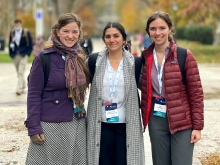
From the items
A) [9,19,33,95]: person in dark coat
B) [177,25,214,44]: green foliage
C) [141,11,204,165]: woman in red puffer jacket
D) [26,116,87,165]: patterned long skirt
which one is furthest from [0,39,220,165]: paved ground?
[177,25,214,44]: green foliage

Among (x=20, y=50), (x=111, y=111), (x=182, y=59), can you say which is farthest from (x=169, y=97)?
(x=20, y=50)

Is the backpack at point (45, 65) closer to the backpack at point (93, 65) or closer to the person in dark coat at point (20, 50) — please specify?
the backpack at point (93, 65)

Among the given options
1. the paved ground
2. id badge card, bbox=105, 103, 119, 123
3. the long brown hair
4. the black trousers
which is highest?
the long brown hair

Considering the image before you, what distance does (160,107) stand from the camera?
397cm

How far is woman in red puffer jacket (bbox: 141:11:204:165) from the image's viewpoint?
12.8 ft

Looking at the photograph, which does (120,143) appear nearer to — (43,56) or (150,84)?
(150,84)

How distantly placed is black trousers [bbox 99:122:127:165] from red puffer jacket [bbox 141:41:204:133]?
411 millimetres

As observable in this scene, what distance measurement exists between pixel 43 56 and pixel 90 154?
103cm

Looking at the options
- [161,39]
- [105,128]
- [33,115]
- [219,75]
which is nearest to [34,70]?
[33,115]

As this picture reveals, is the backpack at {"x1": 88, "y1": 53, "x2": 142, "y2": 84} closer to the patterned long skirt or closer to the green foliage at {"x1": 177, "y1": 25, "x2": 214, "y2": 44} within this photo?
the patterned long skirt

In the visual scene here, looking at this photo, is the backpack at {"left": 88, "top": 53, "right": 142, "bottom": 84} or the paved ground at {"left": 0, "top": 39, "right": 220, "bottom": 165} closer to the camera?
the backpack at {"left": 88, "top": 53, "right": 142, "bottom": 84}

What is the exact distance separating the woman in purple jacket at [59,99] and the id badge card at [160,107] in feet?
2.24

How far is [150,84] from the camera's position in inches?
155

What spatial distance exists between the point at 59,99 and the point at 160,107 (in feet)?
3.01
